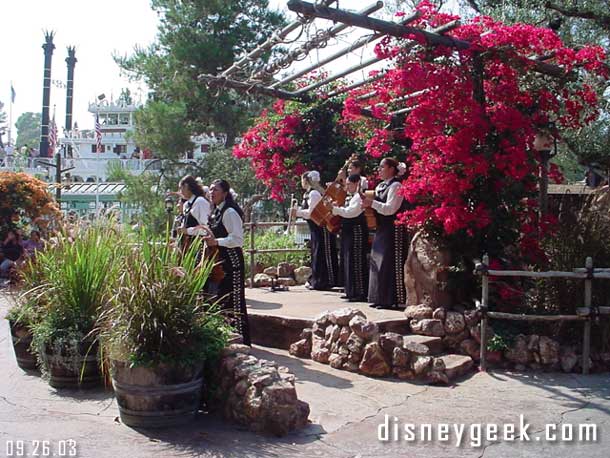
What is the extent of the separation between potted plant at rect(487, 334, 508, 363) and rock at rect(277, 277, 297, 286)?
452 centimetres

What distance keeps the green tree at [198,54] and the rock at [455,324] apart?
50.7ft

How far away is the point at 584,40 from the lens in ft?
40.5

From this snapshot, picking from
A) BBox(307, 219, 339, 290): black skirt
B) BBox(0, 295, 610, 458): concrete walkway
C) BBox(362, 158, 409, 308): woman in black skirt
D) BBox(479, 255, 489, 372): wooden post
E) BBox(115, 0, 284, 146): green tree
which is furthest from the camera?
BBox(115, 0, 284, 146): green tree

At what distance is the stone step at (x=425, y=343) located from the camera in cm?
646

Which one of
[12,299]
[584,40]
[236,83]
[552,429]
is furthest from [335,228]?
[584,40]

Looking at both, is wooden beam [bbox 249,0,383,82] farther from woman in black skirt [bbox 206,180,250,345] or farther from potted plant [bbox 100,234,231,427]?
potted plant [bbox 100,234,231,427]

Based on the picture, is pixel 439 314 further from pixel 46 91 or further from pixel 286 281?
pixel 46 91

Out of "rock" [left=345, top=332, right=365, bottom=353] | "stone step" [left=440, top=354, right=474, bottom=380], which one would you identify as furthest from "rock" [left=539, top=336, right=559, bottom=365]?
"rock" [left=345, top=332, right=365, bottom=353]

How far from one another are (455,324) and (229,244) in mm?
2375

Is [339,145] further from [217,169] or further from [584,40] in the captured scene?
[217,169]

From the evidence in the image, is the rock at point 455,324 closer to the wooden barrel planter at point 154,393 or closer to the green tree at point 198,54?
the wooden barrel planter at point 154,393

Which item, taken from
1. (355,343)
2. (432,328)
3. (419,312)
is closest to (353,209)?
(419,312)

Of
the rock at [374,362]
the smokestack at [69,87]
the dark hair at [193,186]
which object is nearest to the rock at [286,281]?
the dark hair at [193,186]

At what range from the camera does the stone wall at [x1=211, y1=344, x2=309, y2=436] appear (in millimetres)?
4852
